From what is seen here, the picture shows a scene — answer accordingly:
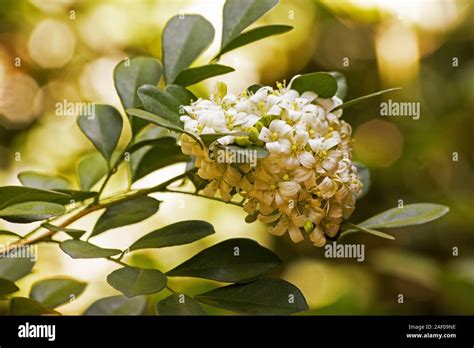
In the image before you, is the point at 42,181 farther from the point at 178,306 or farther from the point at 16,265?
the point at 178,306

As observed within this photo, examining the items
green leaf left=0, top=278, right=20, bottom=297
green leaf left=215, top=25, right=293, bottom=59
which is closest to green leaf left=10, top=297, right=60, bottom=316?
green leaf left=0, top=278, right=20, bottom=297

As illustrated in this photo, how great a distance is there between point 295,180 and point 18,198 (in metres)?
0.30

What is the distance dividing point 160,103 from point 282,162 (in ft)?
0.51

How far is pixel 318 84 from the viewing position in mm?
787

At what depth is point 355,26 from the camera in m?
1.91

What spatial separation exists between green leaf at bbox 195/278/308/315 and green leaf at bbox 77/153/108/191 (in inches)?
12.5

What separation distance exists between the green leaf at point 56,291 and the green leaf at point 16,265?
0.31 ft

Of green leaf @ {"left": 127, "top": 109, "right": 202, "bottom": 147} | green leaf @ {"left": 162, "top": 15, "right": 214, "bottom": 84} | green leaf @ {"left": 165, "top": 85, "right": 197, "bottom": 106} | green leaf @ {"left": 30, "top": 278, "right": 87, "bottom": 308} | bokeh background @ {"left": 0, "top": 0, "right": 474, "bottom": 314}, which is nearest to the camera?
green leaf @ {"left": 127, "top": 109, "right": 202, "bottom": 147}

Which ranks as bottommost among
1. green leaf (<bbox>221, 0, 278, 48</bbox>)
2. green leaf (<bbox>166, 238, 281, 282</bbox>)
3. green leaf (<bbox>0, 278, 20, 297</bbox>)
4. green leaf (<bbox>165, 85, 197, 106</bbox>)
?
green leaf (<bbox>0, 278, 20, 297</bbox>)

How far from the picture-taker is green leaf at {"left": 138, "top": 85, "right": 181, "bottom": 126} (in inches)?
29.3

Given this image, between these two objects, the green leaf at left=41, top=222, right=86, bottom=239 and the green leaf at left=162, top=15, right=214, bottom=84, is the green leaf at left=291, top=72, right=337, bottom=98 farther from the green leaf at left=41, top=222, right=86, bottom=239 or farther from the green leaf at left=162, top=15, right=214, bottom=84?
the green leaf at left=41, top=222, right=86, bottom=239

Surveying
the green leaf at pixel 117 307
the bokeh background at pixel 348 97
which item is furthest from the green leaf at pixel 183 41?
the bokeh background at pixel 348 97

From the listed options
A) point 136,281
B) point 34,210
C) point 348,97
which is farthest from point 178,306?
point 348,97

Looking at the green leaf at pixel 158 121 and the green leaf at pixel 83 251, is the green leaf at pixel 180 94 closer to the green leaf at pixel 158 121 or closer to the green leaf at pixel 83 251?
the green leaf at pixel 158 121
